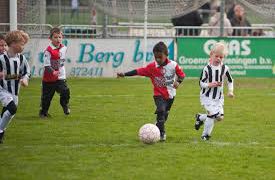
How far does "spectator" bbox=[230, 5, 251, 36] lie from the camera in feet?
83.1

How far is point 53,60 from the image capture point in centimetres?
1552

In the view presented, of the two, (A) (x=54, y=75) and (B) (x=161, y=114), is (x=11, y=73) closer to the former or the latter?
(B) (x=161, y=114)

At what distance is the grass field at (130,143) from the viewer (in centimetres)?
970

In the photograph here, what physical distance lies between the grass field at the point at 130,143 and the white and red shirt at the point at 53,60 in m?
0.77

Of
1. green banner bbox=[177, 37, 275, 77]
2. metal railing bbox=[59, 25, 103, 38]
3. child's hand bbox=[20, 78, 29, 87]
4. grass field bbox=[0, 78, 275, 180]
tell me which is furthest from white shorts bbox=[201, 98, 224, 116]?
metal railing bbox=[59, 25, 103, 38]

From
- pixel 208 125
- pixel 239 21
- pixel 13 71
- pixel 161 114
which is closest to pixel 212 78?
pixel 208 125

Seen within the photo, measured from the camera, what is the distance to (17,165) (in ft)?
32.9

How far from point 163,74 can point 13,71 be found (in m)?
2.30

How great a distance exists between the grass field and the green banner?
15.8 feet

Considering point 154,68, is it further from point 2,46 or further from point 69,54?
point 69,54

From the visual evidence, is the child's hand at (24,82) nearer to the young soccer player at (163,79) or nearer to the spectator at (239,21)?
the young soccer player at (163,79)

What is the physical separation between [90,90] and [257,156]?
10.2 metres

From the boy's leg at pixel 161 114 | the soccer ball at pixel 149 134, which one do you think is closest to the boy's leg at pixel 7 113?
the soccer ball at pixel 149 134

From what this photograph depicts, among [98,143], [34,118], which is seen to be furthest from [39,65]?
[98,143]
